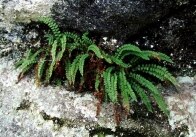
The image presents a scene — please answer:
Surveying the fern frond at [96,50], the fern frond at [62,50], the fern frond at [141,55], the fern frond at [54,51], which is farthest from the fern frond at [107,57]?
the fern frond at [54,51]

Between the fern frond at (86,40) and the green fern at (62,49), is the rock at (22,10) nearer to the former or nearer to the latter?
the green fern at (62,49)

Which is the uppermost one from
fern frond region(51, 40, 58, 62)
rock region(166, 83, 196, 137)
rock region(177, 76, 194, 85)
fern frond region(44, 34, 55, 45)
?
fern frond region(44, 34, 55, 45)

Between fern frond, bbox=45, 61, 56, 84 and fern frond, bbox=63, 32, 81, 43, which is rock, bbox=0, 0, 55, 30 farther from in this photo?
fern frond, bbox=45, 61, 56, 84

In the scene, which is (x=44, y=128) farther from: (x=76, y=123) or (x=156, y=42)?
(x=156, y=42)

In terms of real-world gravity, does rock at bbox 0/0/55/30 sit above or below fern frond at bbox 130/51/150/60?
above

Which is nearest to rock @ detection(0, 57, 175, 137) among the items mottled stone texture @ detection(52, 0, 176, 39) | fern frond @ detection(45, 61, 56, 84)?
fern frond @ detection(45, 61, 56, 84)

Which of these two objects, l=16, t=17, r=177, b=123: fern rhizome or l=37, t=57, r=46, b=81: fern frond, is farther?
l=37, t=57, r=46, b=81: fern frond

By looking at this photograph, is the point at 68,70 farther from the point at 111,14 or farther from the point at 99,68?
the point at 111,14
